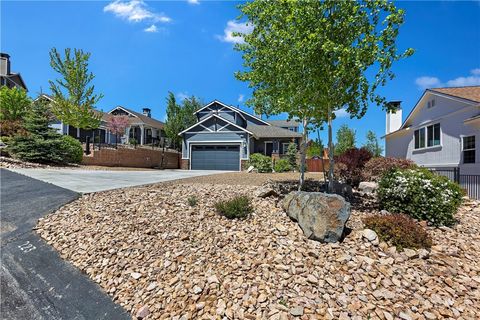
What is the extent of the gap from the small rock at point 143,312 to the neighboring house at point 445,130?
1307 cm

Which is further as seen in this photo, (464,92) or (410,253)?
(464,92)

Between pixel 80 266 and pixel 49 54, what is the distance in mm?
19933

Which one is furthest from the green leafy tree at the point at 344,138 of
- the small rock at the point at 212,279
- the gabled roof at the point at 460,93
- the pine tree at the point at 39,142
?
the small rock at the point at 212,279

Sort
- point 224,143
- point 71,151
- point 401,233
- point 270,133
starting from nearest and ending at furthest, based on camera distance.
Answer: point 401,233 < point 71,151 < point 224,143 < point 270,133

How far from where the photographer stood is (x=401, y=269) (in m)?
3.46

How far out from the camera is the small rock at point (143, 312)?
290 centimetres

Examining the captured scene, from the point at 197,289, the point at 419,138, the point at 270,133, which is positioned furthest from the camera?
the point at 270,133

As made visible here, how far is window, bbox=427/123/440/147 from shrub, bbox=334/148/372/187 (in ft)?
24.1

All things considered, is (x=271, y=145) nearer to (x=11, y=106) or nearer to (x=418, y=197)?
(x=418, y=197)

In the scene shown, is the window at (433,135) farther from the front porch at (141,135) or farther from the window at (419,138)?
the front porch at (141,135)

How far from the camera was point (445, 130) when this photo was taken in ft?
41.7

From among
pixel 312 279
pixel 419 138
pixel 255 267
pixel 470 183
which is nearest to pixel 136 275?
pixel 255 267

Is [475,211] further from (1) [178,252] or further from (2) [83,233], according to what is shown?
(2) [83,233]

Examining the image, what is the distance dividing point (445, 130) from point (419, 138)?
2354 mm
